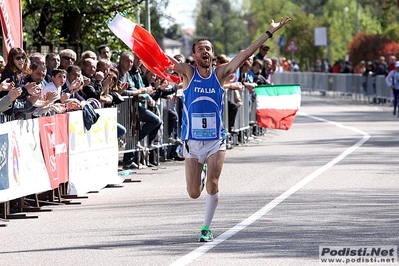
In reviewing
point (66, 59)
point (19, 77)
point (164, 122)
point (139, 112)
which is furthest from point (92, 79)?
point (164, 122)

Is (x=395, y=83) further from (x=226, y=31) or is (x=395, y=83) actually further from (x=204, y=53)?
(x=226, y=31)

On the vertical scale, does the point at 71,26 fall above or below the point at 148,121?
above

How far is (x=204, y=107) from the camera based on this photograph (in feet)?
39.0

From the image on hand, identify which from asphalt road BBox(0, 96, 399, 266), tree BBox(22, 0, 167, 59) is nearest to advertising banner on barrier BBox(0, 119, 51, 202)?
asphalt road BBox(0, 96, 399, 266)

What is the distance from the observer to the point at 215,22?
176375 millimetres

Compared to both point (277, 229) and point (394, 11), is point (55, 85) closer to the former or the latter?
point (277, 229)

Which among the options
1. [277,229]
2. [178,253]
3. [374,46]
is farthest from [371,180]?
[374,46]

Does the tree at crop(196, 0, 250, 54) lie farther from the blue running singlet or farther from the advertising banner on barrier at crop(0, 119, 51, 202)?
the blue running singlet

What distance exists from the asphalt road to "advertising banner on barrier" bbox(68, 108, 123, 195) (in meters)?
0.22

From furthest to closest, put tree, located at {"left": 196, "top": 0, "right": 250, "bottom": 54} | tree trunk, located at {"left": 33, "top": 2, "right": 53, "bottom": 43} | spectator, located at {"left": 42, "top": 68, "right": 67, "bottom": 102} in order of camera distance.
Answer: tree, located at {"left": 196, "top": 0, "right": 250, "bottom": 54} → tree trunk, located at {"left": 33, "top": 2, "right": 53, "bottom": 43} → spectator, located at {"left": 42, "top": 68, "right": 67, "bottom": 102}

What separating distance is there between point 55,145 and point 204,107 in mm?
3913

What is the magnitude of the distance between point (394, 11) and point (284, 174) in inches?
3002

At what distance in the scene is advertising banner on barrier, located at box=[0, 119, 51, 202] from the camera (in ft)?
44.2

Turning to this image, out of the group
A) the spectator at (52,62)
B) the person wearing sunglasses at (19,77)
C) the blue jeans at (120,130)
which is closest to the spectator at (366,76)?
the blue jeans at (120,130)
